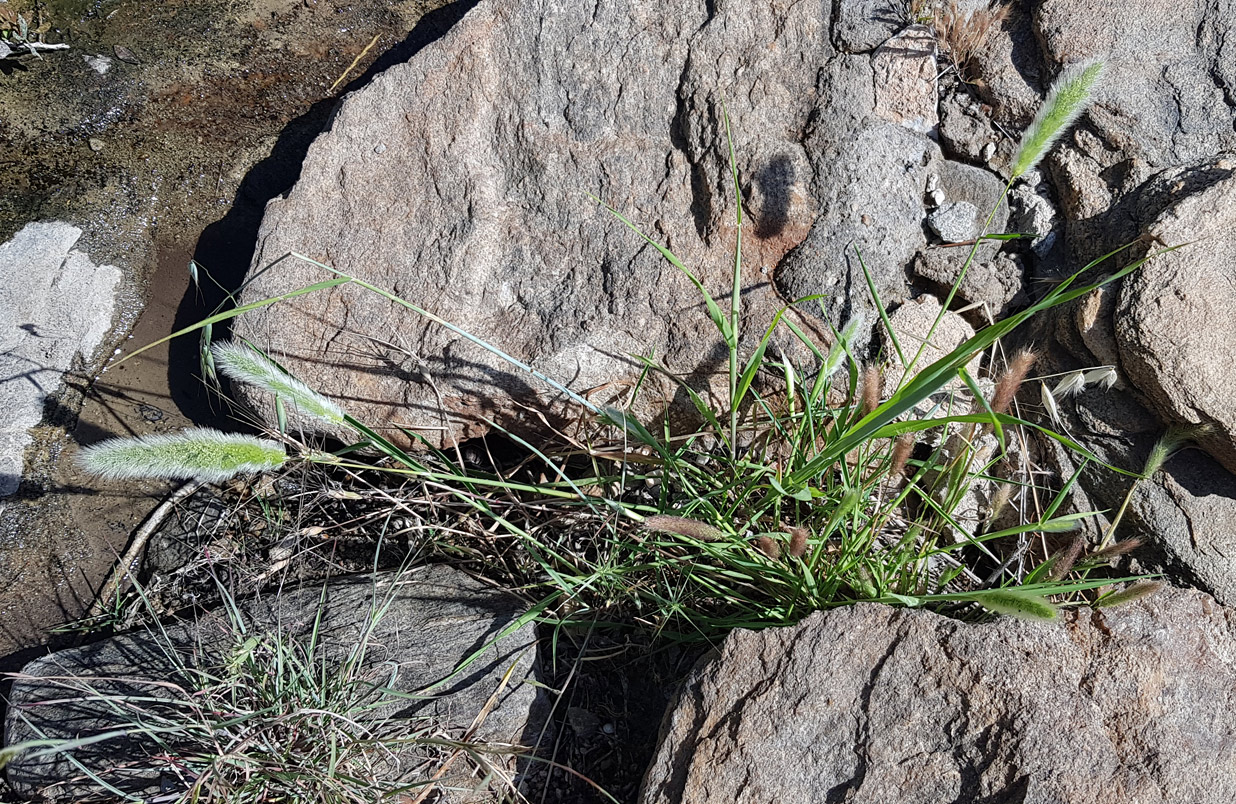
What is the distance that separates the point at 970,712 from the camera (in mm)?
1371

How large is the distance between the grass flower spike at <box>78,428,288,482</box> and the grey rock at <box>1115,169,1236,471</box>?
6.18 ft

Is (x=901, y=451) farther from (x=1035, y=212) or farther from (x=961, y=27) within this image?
(x=961, y=27)

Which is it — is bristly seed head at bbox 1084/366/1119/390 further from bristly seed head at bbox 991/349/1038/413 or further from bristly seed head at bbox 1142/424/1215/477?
bristly seed head at bbox 991/349/1038/413

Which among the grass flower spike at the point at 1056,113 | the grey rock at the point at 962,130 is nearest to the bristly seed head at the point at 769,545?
the grass flower spike at the point at 1056,113

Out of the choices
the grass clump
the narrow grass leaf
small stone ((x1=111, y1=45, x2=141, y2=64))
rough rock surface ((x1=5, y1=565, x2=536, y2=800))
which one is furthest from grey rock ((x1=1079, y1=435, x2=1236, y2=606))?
small stone ((x1=111, y1=45, x2=141, y2=64))

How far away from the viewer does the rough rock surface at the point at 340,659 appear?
1.72 m

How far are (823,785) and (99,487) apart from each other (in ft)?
6.29

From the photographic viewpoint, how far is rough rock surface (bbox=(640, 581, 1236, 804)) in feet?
4.28

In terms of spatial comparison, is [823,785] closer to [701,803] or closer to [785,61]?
[701,803]

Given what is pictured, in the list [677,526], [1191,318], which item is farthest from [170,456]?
[1191,318]

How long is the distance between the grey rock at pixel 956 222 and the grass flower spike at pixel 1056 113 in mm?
331

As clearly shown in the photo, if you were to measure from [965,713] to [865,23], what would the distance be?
5.50 feet

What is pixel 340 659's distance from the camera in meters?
1.81

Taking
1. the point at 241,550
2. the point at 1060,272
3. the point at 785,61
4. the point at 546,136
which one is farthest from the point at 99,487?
the point at 1060,272
